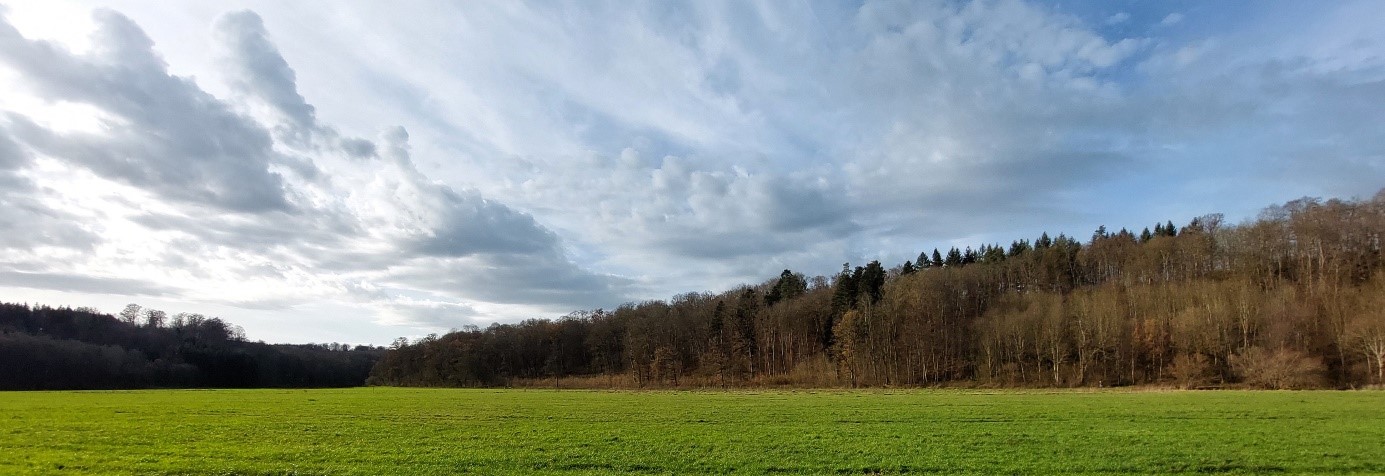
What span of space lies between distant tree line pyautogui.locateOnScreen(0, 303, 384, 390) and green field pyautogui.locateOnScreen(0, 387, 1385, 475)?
126 metres

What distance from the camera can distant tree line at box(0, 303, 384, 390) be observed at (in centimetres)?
12925

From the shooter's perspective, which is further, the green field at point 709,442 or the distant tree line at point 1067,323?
the distant tree line at point 1067,323

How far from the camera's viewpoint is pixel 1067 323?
100375 millimetres

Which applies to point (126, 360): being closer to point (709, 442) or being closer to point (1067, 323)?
point (709, 442)

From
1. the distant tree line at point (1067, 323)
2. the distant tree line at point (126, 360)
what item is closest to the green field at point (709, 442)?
the distant tree line at point (1067, 323)

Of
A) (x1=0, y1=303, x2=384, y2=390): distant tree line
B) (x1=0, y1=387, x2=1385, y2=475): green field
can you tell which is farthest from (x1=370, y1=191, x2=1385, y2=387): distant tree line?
(x1=0, y1=387, x2=1385, y2=475): green field

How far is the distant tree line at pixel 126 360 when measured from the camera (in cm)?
12925

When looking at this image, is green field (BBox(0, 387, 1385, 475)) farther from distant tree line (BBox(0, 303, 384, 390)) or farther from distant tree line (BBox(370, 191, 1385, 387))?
distant tree line (BBox(0, 303, 384, 390))

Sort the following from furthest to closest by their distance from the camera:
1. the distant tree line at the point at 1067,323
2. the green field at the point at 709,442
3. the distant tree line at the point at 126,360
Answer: the distant tree line at the point at 126,360 → the distant tree line at the point at 1067,323 → the green field at the point at 709,442

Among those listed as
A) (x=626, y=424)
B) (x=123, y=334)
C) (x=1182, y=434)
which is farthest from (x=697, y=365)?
(x=123, y=334)

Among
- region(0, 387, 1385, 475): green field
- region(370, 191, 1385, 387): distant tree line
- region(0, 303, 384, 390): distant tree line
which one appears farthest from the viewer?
region(0, 303, 384, 390): distant tree line

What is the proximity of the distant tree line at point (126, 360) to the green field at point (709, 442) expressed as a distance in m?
126

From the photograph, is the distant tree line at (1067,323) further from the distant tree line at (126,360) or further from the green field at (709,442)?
the green field at (709,442)

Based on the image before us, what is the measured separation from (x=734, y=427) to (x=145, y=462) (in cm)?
2163
